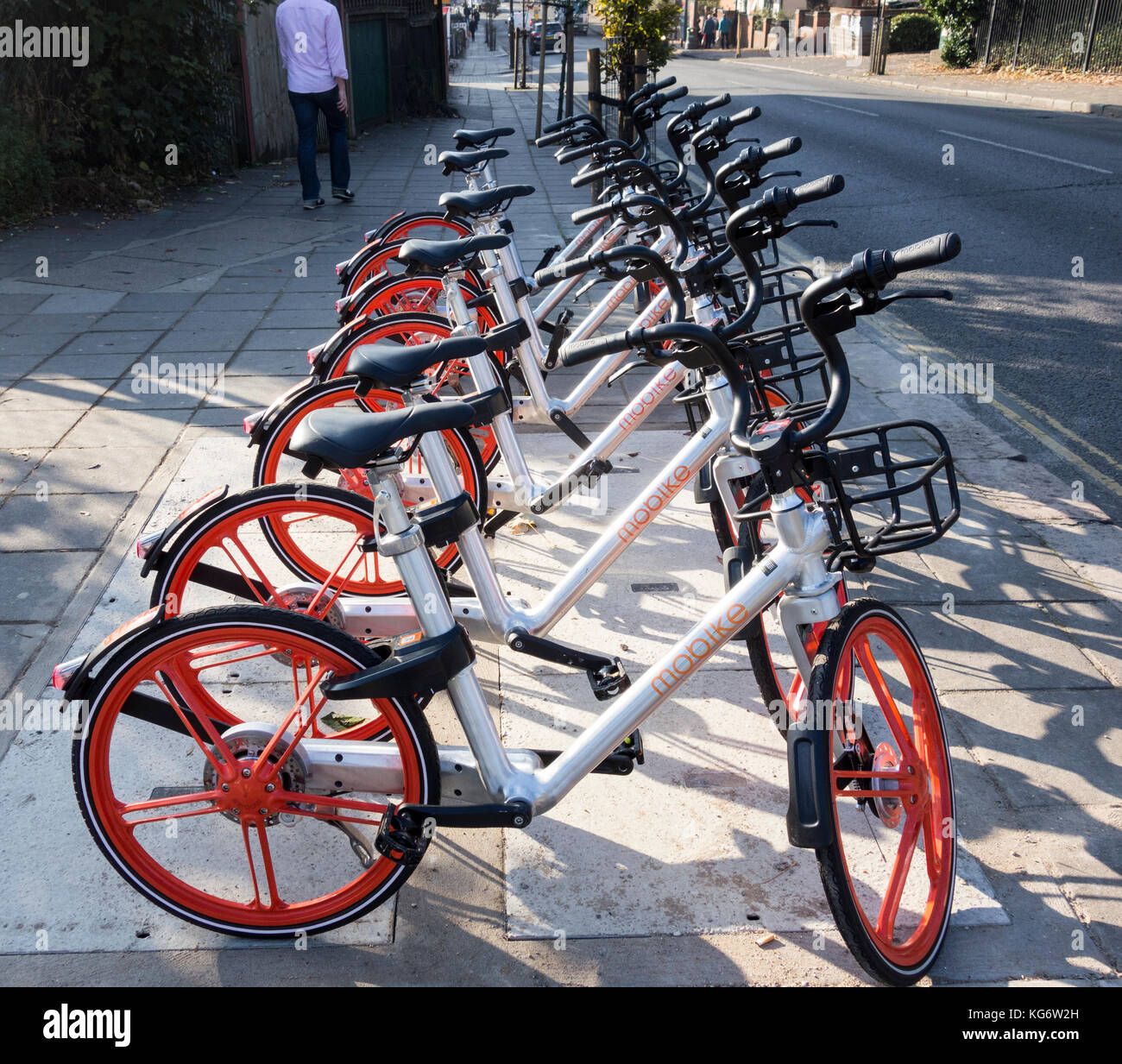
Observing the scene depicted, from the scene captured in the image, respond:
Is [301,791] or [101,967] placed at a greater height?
[301,791]

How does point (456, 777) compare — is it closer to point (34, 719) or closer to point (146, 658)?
point (146, 658)

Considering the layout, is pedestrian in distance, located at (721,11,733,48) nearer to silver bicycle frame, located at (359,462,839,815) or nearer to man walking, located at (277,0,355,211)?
man walking, located at (277,0,355,211)

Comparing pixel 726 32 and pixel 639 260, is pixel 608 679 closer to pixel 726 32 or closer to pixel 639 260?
pixel 639 260

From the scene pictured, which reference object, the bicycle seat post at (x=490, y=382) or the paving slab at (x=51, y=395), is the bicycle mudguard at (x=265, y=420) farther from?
the paving slab at (x=51, y=395)

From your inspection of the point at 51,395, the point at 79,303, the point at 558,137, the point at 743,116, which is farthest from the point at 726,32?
the point at 743,116

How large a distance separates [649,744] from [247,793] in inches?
48.7

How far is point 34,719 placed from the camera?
3.14 metres

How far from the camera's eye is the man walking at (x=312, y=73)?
10.0 meters

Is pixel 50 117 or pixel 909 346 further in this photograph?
pixel 50 117

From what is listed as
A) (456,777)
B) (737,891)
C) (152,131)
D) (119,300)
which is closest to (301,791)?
(456,777)
